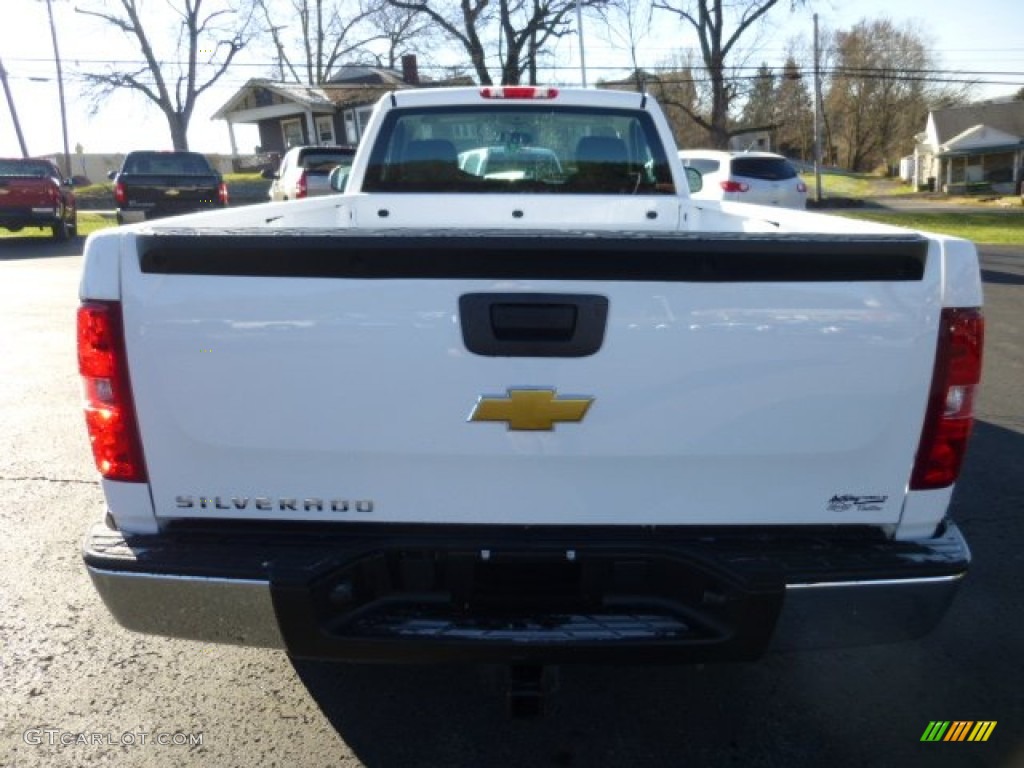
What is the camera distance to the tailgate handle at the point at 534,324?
1936mm

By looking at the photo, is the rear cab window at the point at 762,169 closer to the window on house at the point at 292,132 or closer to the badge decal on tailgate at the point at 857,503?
the badge decal on tailgate at the point at 857,503

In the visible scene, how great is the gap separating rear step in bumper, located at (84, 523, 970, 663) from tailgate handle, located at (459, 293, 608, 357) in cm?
49

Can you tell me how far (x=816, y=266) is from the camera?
76.7 inches

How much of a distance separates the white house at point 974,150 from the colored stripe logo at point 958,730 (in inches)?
2203

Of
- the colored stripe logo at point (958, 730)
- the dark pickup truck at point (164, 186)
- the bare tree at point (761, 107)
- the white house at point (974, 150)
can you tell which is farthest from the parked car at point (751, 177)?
the bare tree at point (761, 107)

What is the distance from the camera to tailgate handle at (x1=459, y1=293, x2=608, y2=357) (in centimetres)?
194

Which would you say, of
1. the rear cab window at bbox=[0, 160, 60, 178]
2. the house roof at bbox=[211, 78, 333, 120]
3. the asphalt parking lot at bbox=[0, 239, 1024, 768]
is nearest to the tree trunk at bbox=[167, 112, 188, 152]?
the house roof at bbox=[211, 78, 333, 120]

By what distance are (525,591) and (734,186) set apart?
48.3 ft

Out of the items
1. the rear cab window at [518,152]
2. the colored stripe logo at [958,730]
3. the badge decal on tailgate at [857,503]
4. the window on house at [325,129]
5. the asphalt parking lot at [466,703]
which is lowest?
the colored stripe logo at [958,730]

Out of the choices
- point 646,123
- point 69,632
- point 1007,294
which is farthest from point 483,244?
point 1007,294

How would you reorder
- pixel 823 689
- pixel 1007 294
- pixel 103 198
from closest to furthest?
1. pixel 823 689
2. pixel 1007 294
3. pixel 103 198

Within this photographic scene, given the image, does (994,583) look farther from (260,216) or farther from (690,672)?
(260,216)

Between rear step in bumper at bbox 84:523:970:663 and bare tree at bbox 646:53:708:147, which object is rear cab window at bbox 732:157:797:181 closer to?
rear step in bumper at bbox 84:523:970:663

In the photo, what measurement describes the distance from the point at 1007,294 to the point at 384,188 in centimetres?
914
